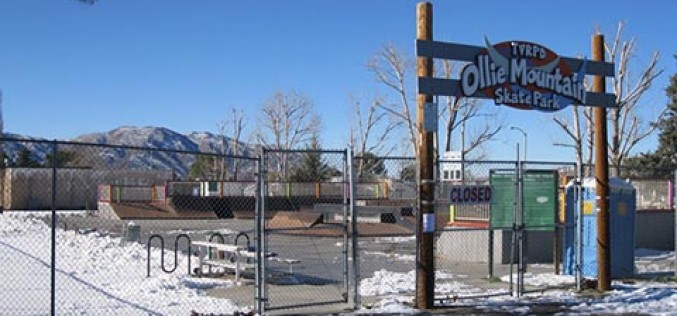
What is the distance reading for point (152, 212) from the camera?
4841 cm

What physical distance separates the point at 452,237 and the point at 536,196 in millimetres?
6986

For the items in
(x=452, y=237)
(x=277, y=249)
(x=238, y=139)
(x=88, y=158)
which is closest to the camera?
(x=452, y=237)

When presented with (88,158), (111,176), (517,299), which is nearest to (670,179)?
(517,299)

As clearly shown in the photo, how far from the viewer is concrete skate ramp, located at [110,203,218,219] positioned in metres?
47.4

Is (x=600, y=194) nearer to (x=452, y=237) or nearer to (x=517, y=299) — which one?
(x=517, y=299)

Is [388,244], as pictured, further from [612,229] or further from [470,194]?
[470,194]

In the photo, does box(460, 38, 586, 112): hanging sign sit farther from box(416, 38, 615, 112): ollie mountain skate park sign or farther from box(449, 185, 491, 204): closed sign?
box(449, 185, 491, 204): closed sign

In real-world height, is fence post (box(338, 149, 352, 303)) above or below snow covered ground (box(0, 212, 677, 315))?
above

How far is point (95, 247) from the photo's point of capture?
903 inches

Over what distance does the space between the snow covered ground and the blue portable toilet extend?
58 cm

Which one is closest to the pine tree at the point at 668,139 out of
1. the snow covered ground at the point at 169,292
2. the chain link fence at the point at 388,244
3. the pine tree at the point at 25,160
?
the chain link fence at the point at 388,244

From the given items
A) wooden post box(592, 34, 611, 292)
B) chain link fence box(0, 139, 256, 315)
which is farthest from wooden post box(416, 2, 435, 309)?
wooden post box(592, 34, 611, 292)

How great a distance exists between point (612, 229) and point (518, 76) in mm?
4925

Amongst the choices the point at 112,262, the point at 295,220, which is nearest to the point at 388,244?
the point at 295,220
